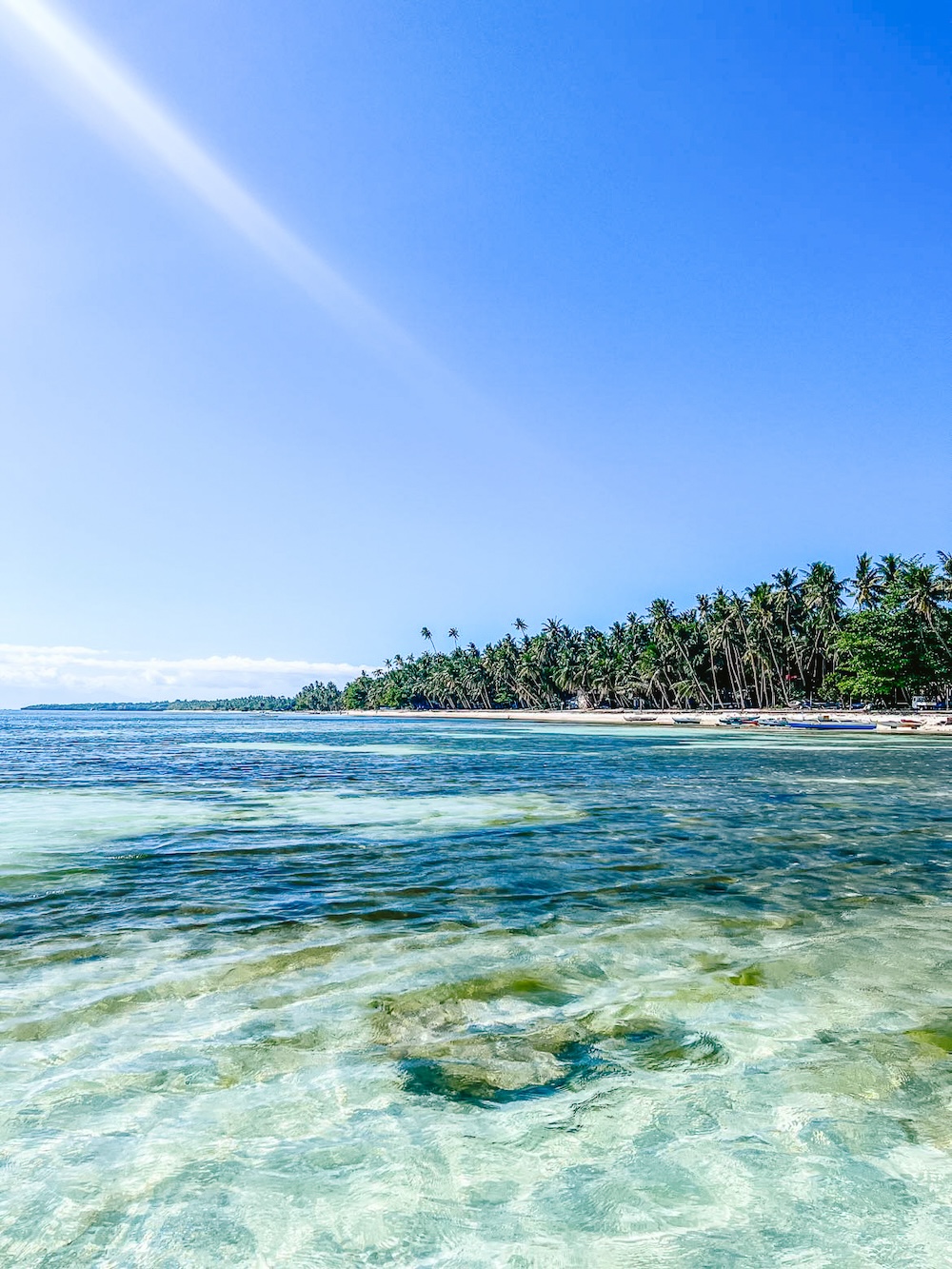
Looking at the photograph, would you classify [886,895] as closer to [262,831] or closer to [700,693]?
[262,831]

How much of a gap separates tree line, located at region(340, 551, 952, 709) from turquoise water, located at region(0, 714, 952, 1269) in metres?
75.6

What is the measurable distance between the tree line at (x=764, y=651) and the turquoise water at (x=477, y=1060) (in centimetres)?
7558

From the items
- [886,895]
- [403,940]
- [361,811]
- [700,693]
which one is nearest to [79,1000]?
[403,940]

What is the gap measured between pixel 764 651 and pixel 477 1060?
108550 mm

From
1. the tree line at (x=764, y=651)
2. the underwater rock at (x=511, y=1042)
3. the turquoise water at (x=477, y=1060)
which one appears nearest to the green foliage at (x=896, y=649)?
the tree line at (x=764, y=651)

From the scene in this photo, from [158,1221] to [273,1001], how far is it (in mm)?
2696

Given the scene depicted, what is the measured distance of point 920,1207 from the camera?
3.40m

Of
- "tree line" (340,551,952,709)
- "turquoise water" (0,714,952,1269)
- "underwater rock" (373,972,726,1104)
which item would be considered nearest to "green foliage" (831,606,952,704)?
"tree line" (340,551,952,709)

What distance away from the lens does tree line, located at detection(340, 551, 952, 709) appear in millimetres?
77625

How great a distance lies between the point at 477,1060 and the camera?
4.89 metres

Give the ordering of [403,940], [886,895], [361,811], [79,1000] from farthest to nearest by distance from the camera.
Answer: [361,811], [886,895], [403,940], [79,1000]

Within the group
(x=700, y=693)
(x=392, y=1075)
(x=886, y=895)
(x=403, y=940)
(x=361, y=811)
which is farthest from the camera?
(x=700, y=693)

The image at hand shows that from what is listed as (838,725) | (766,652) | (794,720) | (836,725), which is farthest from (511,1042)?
(766,652)

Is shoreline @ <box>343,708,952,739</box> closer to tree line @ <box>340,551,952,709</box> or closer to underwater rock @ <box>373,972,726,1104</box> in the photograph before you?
tree line @ <box>340,551,952,709</box>
